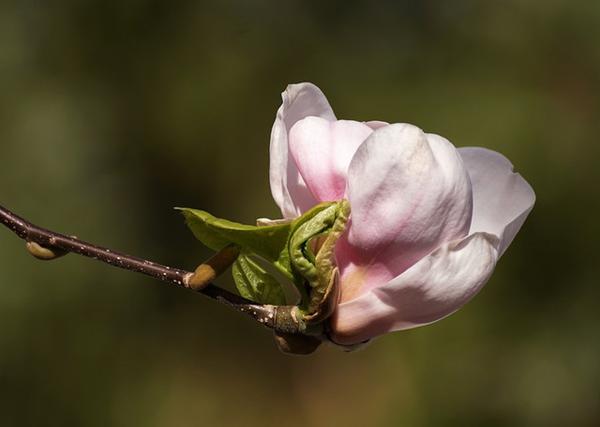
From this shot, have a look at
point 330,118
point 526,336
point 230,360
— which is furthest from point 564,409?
point 330,118

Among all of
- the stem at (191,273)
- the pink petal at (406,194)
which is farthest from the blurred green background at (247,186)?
the pink petal at (406,194)

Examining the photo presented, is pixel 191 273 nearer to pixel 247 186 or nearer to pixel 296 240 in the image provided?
pixel 296 240

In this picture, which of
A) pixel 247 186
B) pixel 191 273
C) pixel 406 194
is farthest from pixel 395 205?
pixel 247 186

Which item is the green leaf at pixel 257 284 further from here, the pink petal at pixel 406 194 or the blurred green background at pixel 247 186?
the blurred green background at pixel 247 186

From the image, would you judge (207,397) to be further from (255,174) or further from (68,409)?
A: (255,174)

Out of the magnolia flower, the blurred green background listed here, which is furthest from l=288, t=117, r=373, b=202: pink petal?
the blurred green background

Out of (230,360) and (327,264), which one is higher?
(327,264)

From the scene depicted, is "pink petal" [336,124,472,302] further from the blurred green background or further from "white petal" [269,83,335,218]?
the blurred green background
